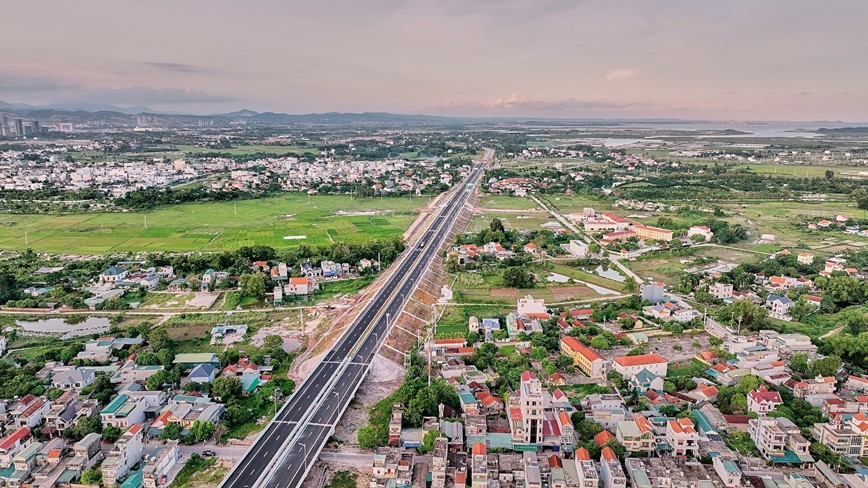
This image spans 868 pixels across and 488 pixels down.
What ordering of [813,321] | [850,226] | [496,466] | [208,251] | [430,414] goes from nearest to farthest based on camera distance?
[496,466] < [430,414] < [813,321] < [208,251] < [850,226]

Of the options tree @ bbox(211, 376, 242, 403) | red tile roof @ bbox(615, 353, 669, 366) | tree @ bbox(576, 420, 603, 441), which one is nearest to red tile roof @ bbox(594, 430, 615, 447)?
tree @ bbox(576, 420, 603, 441)

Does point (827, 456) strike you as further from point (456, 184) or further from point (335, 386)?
point (456, 184)

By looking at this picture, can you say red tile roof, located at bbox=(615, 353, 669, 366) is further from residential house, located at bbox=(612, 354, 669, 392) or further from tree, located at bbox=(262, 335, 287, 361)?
tree, located at bbox=(262, 335, 287, 361)

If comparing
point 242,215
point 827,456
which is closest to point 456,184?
point 242,215

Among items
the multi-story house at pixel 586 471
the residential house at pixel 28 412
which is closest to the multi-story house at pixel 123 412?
the residential house at pixel 28 412

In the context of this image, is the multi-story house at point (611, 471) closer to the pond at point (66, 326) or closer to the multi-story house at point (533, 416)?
the multi-story house at point (533, 416)

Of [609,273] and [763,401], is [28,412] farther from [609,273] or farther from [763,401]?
[609,273]
